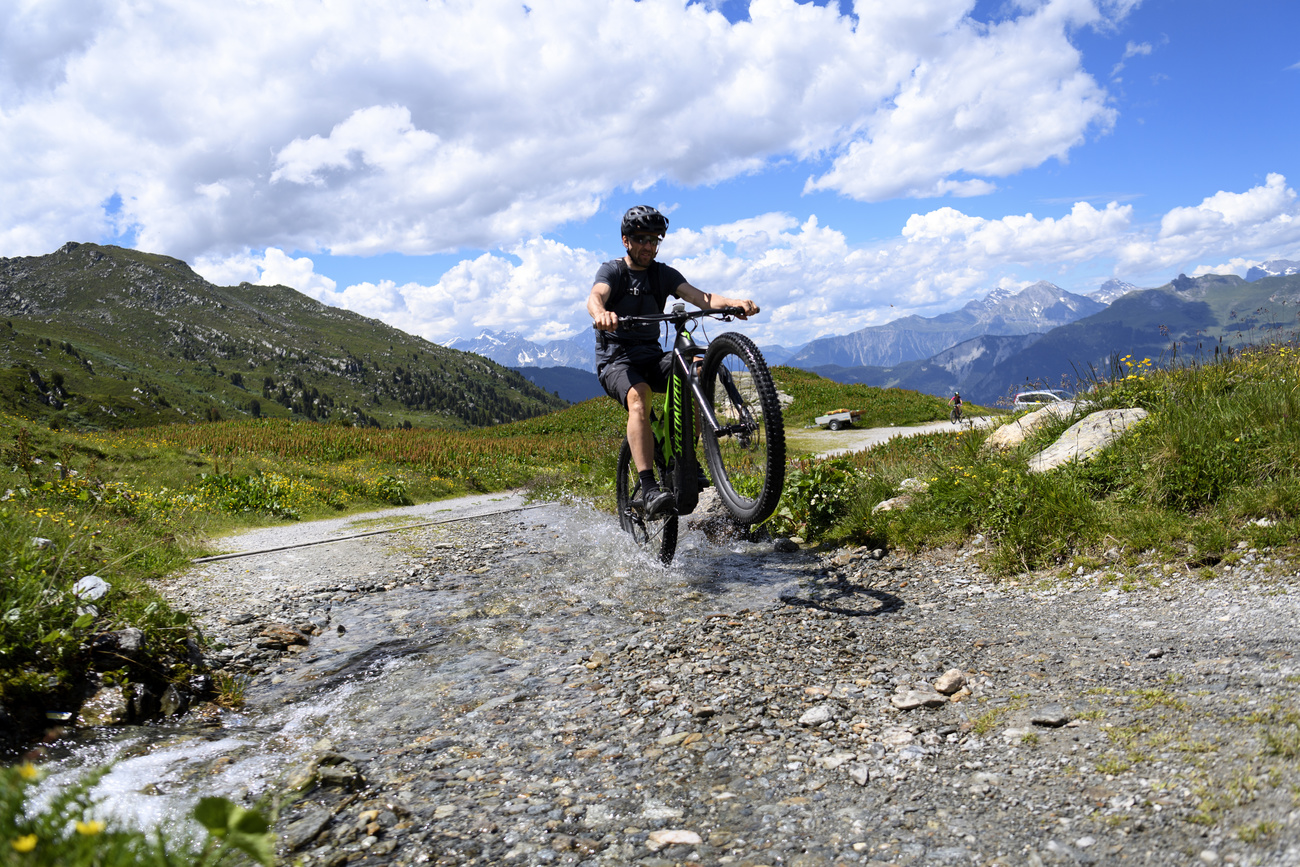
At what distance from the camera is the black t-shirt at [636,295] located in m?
7.35

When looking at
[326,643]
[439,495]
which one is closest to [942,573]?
[326,643]

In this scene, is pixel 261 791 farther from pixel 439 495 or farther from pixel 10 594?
pixel 439 495

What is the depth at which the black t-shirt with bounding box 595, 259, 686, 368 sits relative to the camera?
735 cm

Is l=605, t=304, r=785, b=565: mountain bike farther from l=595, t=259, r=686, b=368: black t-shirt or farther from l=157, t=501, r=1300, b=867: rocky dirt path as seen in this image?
l=157, t=501, r=1300, b=867: rocky dirt path

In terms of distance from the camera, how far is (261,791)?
9.48 ft

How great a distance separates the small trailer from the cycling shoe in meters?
27.7

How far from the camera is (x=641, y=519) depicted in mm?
7770

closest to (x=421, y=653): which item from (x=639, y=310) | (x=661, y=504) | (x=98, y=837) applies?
(x=661, y=504)

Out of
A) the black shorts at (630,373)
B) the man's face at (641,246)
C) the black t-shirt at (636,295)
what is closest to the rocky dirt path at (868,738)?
the black shorts at (630,373)

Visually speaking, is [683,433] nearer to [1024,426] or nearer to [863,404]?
[1024,426]

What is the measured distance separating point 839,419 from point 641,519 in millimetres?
26650

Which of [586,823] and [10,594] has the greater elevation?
[10,594]

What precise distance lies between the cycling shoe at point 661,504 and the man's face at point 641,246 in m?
2.73

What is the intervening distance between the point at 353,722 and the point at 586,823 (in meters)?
1.82
